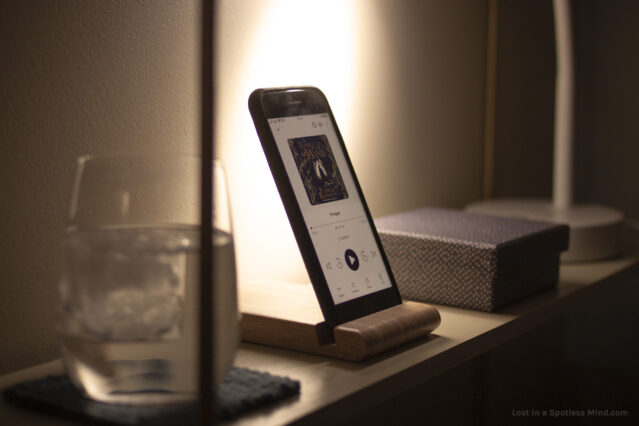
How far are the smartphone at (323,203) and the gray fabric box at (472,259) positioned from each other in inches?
3.3

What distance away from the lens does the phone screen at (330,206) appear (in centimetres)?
65

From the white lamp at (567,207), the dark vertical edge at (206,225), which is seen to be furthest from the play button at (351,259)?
the white lamp at (567,207)

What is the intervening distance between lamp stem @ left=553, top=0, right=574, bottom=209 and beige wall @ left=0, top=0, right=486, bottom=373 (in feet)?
0.48

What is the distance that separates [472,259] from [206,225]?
0.40 m

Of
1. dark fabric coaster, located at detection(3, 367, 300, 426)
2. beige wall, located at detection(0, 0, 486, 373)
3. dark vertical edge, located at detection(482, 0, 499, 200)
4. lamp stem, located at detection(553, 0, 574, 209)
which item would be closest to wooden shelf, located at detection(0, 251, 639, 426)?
dark fabric coaster, located at detection(3, 367, 300, 426)

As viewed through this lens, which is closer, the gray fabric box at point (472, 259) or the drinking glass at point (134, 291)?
the drinking glass at point (134, 291)

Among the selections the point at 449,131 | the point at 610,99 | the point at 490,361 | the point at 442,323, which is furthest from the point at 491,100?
the point at 442,323

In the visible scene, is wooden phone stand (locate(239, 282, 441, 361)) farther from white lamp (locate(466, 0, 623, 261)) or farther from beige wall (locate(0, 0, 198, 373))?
white lamp (locate(466, 0, 623, 261))

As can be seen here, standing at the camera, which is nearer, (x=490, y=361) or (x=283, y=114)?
(x=283, y=114)

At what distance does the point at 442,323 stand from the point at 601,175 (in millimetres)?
764

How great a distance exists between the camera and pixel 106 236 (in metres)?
0.48

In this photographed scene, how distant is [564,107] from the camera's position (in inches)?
41.0

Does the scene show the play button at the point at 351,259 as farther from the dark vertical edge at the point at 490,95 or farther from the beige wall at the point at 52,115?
the dark vertical edge at the point at 490,95

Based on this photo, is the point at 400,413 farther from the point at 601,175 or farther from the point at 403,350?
the point at 601,175
